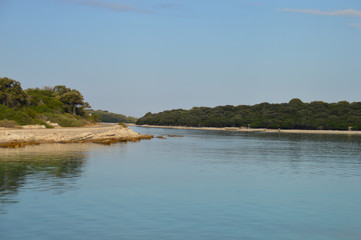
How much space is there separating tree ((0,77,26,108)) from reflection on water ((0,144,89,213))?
108ft

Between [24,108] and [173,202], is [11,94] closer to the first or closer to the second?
[24,108]

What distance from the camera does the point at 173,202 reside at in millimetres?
20750

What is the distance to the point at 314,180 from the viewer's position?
29906 millimetres

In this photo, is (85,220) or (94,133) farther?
(94,133)

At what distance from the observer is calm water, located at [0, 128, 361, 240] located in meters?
15.5

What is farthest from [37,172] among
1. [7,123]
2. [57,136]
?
[7,123]

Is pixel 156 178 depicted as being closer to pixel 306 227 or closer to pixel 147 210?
pixel 147 210

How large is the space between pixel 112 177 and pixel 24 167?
24.4 feet

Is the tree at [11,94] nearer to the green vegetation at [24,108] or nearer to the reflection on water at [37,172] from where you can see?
the green vegetation at [24,108]

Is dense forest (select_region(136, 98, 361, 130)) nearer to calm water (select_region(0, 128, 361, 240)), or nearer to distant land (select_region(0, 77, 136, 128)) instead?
distant land (select_region(0, 77, 136, 128))

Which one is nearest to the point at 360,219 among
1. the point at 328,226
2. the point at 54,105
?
the point at 328,226

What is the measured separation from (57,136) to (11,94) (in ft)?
62.9

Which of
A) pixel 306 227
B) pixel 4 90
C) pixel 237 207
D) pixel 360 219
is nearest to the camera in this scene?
pixel 306 227

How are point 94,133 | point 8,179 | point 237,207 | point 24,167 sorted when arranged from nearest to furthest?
point 237,207 < point 8,179 < point 24,167 < point 94,133
